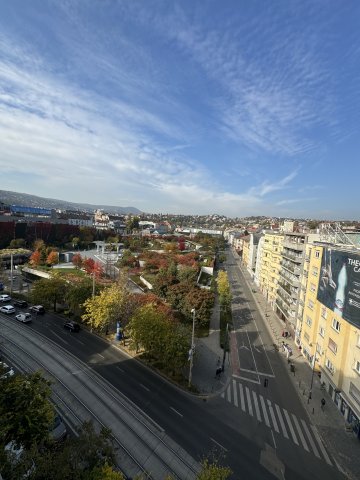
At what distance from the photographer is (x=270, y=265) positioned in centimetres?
7350

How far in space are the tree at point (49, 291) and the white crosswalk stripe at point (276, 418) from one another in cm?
3219

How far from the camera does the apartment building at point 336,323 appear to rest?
2823 centimetres

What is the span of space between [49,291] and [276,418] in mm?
38232

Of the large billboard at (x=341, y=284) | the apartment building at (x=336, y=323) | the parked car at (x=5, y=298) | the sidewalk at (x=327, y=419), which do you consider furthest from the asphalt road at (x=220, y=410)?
the large billboard at (x=341, y=284)

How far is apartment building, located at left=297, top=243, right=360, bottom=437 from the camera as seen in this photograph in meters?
28.2

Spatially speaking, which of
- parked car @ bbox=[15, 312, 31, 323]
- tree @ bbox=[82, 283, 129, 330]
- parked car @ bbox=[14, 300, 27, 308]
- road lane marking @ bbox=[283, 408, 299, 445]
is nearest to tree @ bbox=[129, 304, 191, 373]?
tree @ bbox=[82, 283, 129, 330]

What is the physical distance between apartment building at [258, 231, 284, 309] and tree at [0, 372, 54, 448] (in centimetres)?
5699

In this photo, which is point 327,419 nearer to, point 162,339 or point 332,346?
point 332,346

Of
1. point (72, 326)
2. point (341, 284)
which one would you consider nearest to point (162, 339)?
point (72, 326)

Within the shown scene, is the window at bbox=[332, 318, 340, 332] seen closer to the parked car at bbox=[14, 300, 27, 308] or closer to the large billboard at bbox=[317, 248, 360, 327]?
the large billboard at bbox=[317, 248, 360, 327]

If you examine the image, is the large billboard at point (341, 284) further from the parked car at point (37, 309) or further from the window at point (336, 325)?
the parked car at point (37, 309)

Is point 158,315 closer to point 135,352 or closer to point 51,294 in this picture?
point 135,352

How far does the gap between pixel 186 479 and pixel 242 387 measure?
1537cm

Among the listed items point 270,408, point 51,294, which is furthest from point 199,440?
point 51,294
